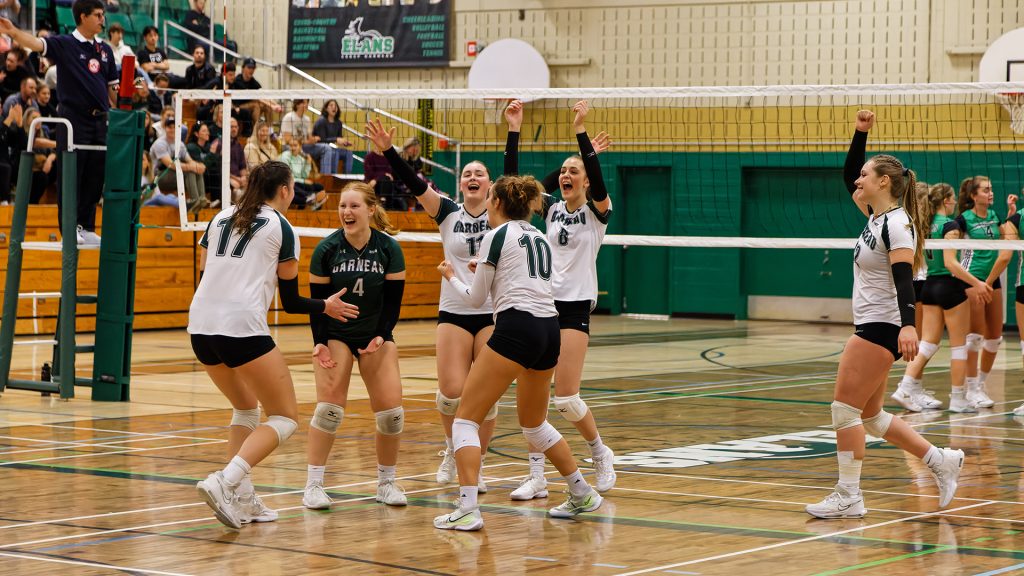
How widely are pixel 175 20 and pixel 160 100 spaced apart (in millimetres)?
4803

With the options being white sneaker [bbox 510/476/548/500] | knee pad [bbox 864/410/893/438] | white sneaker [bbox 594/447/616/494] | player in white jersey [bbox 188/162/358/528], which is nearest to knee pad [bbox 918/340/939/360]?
knee pad [bbox 864/410/893/438]

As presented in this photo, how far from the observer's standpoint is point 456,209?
8047 millimetres

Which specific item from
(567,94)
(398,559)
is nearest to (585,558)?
(398,559)

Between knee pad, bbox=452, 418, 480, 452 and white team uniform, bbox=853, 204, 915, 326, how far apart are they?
6.76ft

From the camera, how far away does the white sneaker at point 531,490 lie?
25.1 feet

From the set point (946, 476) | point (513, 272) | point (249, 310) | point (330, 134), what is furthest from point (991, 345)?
point (330, 134)

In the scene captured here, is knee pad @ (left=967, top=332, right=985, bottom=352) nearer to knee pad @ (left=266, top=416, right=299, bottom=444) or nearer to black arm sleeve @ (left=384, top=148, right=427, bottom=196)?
black arm sleeve @ (left=384, top=148, right=427, bottom=196)

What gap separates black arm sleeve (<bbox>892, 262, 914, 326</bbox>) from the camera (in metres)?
6.92

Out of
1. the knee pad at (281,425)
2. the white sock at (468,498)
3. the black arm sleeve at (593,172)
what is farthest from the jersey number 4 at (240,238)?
the black arm sleeve at (593,172)

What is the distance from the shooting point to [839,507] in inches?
281

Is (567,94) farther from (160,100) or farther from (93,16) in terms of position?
(160,100)

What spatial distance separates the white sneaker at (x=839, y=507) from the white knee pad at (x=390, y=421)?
2.18 m

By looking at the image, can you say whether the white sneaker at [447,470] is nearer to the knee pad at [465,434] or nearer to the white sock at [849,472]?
the knee pad at [465,434]

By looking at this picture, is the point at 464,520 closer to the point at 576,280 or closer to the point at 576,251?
the point at 576,280
